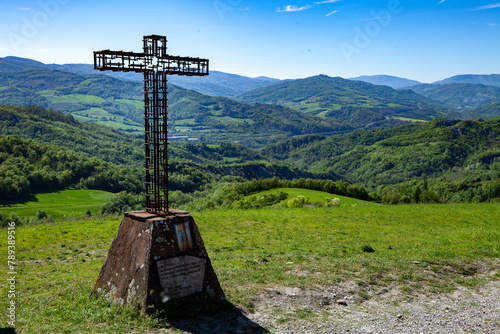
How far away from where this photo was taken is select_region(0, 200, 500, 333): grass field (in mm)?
11602

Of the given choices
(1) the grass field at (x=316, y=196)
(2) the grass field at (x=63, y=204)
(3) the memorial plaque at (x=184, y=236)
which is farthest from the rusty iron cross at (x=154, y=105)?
(2) the grass field at (x=63, y=204)

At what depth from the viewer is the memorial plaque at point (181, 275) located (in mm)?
11282

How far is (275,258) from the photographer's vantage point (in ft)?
63.3

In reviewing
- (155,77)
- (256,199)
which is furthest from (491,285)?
(256,199)

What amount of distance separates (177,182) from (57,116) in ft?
Answer: 313

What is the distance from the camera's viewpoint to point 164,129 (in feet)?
39.7

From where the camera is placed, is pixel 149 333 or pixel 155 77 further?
pixel 155 77

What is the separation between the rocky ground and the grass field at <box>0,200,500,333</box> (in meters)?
0.53

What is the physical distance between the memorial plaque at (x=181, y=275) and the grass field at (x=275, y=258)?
1000mm

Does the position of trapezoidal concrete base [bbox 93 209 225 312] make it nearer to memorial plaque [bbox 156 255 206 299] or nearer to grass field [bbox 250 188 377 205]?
memorial plaque [bbox 156 255 206 299]

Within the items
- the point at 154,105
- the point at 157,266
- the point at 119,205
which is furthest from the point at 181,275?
the point at 119,205

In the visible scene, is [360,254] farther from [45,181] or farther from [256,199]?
[45,181]

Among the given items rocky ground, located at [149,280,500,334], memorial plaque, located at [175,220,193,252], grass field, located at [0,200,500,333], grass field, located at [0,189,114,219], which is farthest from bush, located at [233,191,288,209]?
memorial plaque, located at [175,220,193,252]

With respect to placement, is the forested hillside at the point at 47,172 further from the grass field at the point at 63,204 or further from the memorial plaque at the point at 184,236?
the memorial plaque at the point at 184,236
